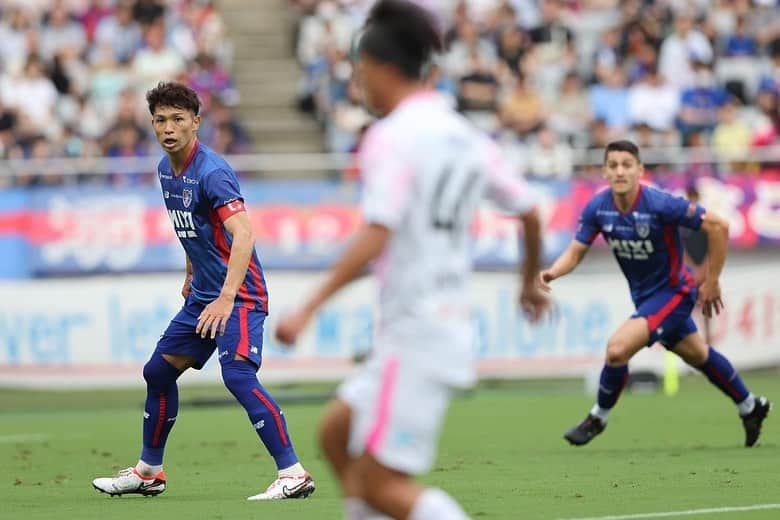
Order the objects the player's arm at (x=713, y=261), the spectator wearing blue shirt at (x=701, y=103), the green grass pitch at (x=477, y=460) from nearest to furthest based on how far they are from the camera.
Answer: the green grass pitch at (x=477, y=460), the player's arm at (x=713, y=261), the spectator wearing blue shirt at (x=701, y=103)

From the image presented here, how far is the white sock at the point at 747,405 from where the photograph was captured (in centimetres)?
1238

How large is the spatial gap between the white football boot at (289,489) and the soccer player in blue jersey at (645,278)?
11.1 ft

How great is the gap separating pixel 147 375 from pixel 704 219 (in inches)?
180

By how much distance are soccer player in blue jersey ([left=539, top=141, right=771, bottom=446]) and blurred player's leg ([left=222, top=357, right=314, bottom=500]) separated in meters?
3.34

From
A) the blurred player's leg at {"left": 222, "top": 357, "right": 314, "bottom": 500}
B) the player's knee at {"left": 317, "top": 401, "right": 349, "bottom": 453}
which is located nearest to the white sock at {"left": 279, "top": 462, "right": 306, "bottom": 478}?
the blurred player's leg at {"left": 222, "top": 357, "right": 314, "bottom": 500}

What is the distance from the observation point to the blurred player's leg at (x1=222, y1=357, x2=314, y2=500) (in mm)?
9453

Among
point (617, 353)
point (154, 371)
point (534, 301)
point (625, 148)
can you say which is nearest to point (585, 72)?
point (625, 148)

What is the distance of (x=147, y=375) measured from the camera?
988cm

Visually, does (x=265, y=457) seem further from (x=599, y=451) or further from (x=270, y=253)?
(x=270, y=253)

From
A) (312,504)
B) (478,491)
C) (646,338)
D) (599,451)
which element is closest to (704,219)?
(646,338)

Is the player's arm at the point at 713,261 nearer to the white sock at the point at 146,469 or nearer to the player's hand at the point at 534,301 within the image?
the white sock at the point at 146,469

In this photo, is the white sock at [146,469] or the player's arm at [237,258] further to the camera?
the white sock at [146,469]

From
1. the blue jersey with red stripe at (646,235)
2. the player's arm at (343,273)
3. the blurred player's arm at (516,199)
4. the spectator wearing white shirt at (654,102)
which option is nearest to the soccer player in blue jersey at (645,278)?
the blue jersey with red stripe at (646,235)

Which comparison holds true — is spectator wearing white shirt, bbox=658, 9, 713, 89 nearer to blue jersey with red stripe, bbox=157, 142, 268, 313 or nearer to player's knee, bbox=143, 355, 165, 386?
blue jersey with red stripe, bbox=157, 142, 268, 313
